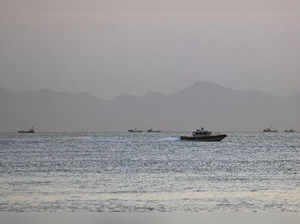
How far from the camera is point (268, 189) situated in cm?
3916

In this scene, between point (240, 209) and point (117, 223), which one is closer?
point (117, 223)

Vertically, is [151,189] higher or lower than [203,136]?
lower

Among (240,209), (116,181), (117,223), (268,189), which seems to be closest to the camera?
(117,223)

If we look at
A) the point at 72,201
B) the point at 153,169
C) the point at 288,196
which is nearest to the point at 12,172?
the point at 153,169

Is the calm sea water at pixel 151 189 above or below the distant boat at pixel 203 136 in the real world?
below

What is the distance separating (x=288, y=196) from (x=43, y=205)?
39.6 ft

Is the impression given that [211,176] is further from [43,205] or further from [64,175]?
[43,205]

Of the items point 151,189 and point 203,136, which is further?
point 203,136

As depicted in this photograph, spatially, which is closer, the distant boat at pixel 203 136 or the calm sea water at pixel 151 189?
the calm sea water at pixel 151 189

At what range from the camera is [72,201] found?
3334 centimetres

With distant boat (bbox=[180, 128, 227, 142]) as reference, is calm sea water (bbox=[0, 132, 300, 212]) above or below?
below

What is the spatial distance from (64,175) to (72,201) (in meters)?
18.1

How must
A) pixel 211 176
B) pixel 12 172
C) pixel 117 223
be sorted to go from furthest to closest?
pixel 12 172, pixel 211 176, pixel 117 223

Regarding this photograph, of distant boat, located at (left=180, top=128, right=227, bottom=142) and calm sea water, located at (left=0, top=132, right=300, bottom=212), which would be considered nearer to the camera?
calm sea water, located at (left=0, top=132, right=300, bottom=212)
